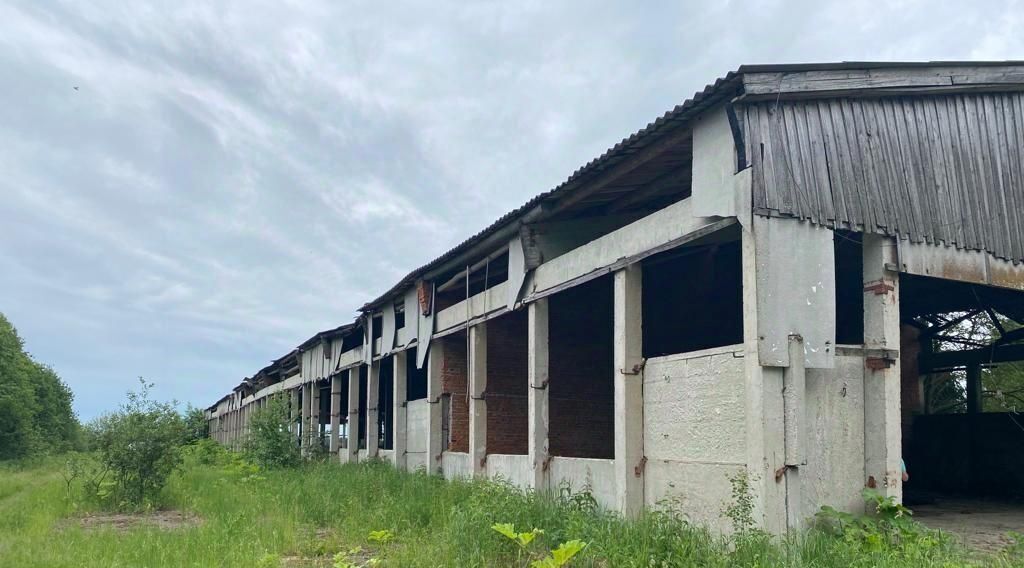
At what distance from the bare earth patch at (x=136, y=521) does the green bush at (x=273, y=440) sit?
840 centimetres

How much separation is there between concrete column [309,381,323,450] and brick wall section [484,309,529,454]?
13.3 metres

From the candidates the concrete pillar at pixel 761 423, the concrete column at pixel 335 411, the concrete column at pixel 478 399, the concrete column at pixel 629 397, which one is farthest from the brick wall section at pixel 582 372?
the concrete column at pixel 335 411

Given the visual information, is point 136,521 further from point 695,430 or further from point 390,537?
point 695,430

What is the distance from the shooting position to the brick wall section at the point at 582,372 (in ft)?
54.1

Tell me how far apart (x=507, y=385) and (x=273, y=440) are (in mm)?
10240

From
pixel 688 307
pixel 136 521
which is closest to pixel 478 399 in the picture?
pixel 688 307

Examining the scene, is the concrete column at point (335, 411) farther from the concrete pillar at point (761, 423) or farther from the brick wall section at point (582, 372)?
the concrete pillar at point (761, 423)

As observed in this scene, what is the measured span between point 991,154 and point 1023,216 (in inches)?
33.6

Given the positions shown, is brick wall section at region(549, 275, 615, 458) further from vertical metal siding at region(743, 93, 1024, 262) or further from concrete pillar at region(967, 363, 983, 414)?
vertical metal siding at region(743, 93, 1024, 262)

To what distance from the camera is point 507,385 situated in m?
16.9

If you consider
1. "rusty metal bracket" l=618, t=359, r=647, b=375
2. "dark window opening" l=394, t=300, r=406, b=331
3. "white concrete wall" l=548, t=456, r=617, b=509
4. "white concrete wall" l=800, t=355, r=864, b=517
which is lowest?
"white concrete wall" l=548, t=456, r=617, b=509

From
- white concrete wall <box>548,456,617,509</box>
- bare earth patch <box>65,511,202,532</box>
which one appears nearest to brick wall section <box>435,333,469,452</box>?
white concrete wall <box>548,456,617,509</box>

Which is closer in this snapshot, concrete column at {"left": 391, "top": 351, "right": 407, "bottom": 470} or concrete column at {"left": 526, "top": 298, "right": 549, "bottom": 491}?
concrete column at {"left": 526, "top": 298, "right": 549, "bottom": 491}

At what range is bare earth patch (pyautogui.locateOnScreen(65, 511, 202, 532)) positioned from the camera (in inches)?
516
